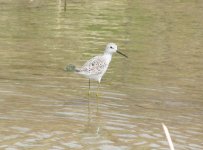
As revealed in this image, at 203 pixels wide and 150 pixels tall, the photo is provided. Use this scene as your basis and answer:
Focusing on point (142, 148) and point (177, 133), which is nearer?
point (142, 148)

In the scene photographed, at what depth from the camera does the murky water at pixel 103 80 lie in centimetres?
1178

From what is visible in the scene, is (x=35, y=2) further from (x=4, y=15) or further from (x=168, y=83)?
(x=168, y=83)

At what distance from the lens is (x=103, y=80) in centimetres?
1569

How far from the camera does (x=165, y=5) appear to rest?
26719 millimetres

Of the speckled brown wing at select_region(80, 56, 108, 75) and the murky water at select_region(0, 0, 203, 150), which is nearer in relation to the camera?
the murky water at select_region(0, 0, 203, 150)

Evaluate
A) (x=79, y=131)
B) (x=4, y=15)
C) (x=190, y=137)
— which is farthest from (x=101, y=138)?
(x=4, y=15)

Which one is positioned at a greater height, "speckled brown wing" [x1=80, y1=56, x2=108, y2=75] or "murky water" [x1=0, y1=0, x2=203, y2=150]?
"speckled brown wing" [x1=80, y1=56, x2=108, y2=75]

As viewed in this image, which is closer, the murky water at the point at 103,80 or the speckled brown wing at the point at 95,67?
the murky water at the point at 103,80

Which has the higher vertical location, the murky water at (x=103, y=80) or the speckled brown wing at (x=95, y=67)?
the speckled brown wing at (x=95, y=67)

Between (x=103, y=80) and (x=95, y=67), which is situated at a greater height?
(x=95, y=67)

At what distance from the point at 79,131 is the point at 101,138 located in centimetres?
54

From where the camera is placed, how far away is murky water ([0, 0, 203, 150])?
464 inches

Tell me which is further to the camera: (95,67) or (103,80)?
(103,80)

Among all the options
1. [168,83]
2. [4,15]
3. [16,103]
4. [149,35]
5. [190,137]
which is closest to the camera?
[190,137]
